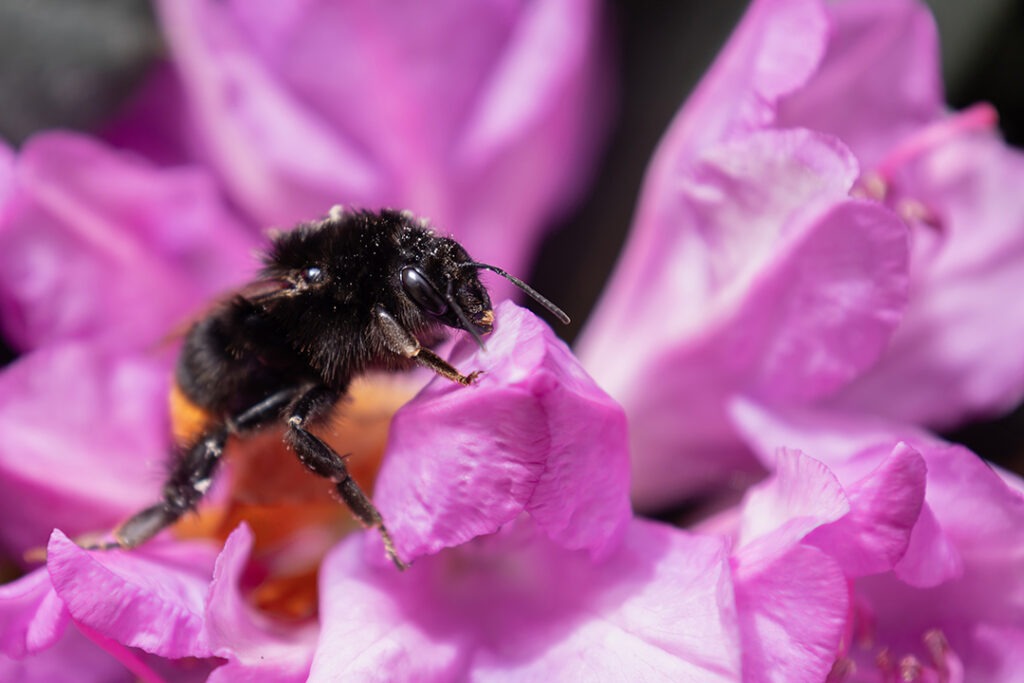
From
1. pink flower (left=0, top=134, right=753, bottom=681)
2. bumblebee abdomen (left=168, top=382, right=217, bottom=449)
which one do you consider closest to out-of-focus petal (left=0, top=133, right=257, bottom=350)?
pink flower (left=0, top=134, right=753, bottom=681)

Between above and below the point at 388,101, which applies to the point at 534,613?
below

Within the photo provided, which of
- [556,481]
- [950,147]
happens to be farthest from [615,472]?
[950,147]

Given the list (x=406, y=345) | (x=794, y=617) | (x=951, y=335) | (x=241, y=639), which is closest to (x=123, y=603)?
(x=241, y=639)

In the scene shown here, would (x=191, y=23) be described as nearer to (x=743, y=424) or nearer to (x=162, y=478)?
(x=162, y=478)

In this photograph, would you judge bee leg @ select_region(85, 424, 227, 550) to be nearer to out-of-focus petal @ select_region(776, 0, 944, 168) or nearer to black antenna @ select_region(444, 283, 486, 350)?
black antenna @ select_region(444, 283, 486, 350)

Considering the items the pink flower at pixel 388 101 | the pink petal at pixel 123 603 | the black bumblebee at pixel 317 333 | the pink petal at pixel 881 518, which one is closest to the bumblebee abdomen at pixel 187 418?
the black bumblebee at pixel 317 333

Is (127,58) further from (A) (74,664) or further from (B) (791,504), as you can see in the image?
(B) (791,504)
